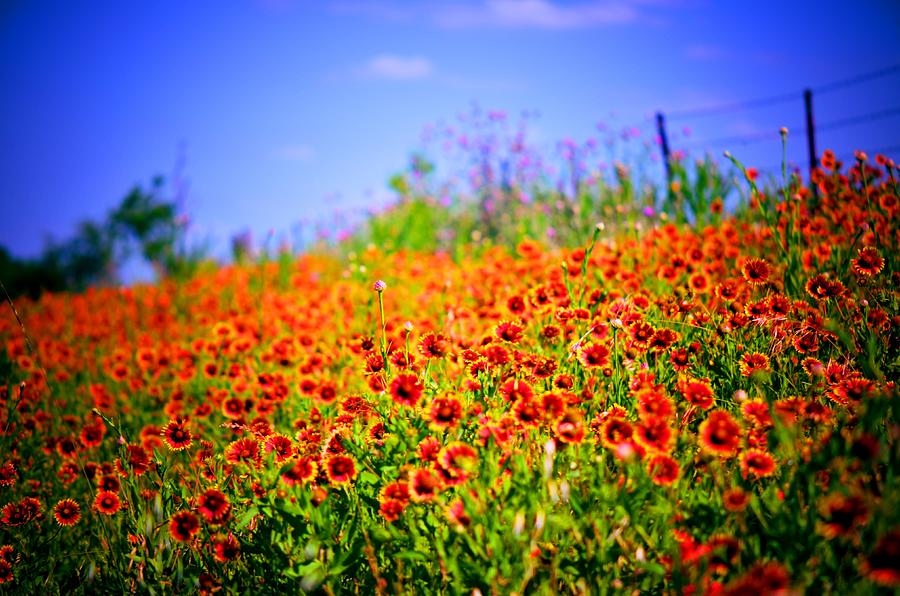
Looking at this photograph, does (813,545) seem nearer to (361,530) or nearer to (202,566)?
(361,530)

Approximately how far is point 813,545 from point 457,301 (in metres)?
2.81

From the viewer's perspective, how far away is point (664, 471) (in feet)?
4.98

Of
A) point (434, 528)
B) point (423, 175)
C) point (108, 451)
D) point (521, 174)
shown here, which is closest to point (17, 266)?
point (423, 175)

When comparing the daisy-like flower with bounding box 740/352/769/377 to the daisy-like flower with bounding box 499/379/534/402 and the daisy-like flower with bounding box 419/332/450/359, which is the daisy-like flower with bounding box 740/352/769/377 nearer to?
the daisy-like flower with bounding box 499/379/534/402

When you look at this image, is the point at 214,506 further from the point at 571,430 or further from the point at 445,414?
the point at 571,430

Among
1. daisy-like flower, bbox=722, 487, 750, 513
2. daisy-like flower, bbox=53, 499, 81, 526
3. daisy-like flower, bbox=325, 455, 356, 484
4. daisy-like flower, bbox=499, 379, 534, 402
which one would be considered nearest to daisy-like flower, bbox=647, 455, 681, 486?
daisy-like flower, bbox=722, 487, 750, 513

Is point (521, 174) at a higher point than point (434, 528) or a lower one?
higher

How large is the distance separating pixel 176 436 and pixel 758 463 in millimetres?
1840

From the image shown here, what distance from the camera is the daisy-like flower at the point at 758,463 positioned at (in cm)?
149

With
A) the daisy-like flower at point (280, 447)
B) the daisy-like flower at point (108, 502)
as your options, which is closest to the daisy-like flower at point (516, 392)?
the daisy-like flower at point (280, 447)

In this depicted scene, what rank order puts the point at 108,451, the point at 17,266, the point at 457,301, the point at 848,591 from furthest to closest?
the point at 17,266 → the point at 457,301 → the point at 108,451 → the point at 848,591

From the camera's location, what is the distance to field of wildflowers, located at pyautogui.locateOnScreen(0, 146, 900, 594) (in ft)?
4.76

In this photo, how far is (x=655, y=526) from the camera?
5.26 ft

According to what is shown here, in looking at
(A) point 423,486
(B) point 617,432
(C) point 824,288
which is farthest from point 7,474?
(C) point 824,288
